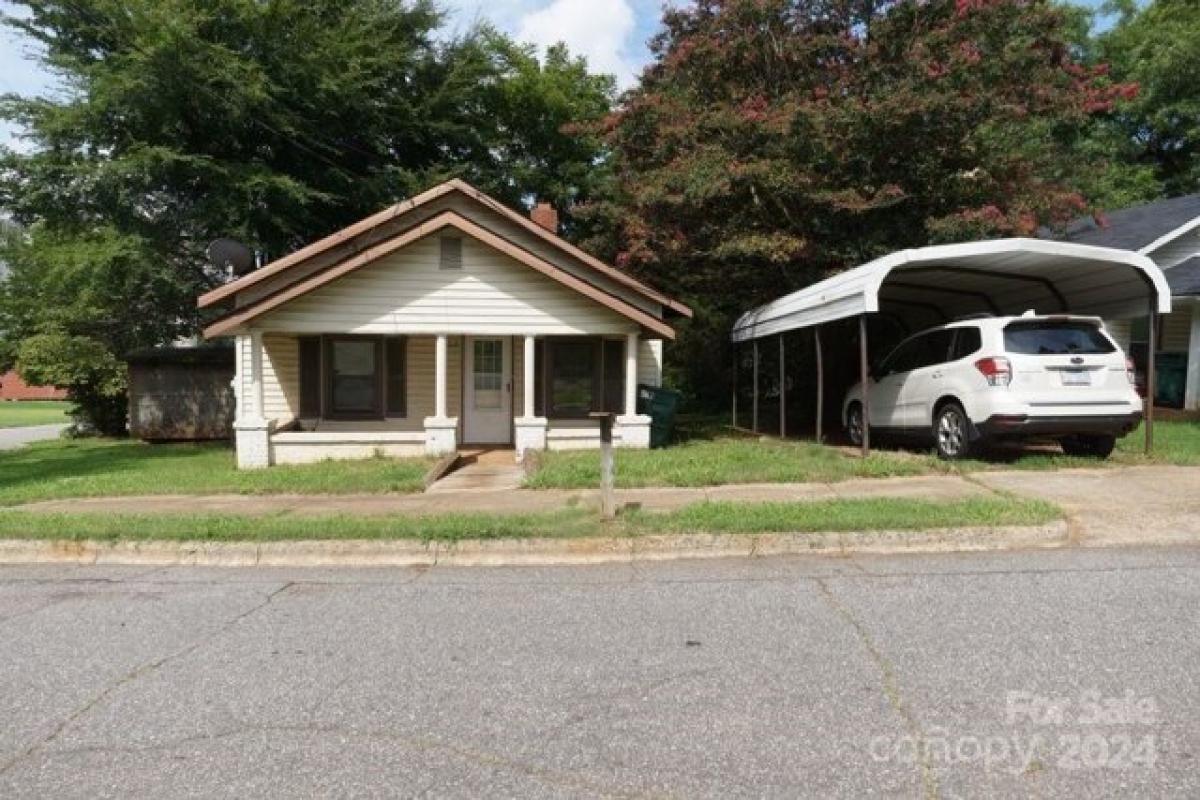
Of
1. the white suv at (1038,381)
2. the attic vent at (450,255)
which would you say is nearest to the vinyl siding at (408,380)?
the attic vent at (450,255)

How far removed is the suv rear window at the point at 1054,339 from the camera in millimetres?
9039

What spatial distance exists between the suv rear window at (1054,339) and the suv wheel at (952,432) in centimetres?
106

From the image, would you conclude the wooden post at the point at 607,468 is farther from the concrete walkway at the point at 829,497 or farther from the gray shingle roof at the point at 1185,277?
the gray shingle roof at the point at 1185,277

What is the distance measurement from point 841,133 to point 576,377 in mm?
6631

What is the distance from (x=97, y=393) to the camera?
63.5 ft

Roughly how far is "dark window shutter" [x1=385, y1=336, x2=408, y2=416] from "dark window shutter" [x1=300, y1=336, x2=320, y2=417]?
4.07ft

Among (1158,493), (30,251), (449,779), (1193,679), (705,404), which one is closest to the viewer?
(449,779)

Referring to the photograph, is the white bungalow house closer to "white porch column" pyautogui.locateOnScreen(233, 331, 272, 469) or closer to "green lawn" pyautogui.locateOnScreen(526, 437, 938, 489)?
"white porch column" pyautogui.locateOnScreen(233, 331, 272, 469)

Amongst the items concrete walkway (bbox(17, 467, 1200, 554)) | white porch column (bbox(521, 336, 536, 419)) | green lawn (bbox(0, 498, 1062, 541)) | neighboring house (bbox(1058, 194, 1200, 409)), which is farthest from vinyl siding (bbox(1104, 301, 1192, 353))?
green lawn (bbox(0, 498, 1062, 541))

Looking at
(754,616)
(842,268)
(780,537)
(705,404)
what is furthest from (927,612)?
(705,404)

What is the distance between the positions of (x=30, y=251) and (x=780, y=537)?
61.3ft

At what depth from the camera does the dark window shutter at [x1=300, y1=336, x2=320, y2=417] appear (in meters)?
14.2

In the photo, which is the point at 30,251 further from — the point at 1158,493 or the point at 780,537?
the point at 1158,493

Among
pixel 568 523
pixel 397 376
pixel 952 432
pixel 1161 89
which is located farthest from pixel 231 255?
pixel 1161 89
